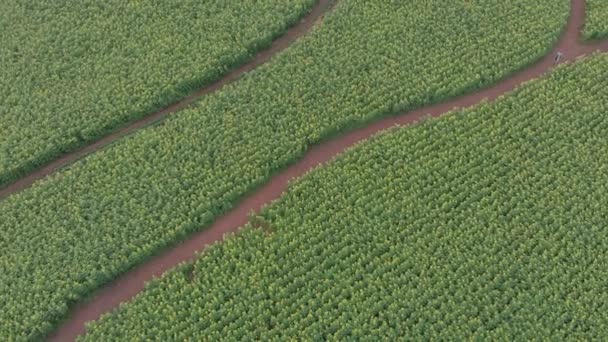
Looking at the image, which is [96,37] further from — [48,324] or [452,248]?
[452,248]

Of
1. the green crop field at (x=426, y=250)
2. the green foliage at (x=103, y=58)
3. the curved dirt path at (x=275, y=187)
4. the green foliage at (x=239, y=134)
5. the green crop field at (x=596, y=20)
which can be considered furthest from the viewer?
the green crop field at (x=596, y=20)

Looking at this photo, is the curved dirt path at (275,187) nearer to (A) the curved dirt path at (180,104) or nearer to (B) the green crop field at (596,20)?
(B) the green crop field at (596,20)

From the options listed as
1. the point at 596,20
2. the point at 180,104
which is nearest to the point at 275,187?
the point at 180,104

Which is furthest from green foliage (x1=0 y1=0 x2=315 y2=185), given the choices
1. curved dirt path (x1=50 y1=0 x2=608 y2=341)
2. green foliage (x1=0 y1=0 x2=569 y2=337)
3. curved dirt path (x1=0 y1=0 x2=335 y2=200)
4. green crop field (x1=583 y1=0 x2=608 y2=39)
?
green crop field (x1=583 y1=0 x2=608 y2=39)

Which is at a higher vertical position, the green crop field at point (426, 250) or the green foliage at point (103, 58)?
the green foliage at point (103, 58)

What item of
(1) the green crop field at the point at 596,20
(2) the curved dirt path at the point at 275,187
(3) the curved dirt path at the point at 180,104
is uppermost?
(3) the curved dirt path at the point at 180,104

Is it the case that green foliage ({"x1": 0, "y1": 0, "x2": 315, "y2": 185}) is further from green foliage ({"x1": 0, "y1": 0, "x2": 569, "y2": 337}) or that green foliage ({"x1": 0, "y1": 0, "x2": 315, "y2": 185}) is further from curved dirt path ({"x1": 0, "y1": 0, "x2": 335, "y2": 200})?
green foliage ({"x1": 0, "y1": 0, "x2": 569, "y2": 337})

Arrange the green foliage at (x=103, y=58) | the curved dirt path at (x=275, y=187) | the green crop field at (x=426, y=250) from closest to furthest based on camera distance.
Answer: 1. the green crop field at (x=426, y=250)
2. the curved dirt path at (x=275, y=187)
3. the green foliage at (x=103, y=58)

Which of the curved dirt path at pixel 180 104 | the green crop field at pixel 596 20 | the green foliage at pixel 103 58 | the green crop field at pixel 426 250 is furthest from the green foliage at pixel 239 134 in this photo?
the green crop field at pixel 426 250

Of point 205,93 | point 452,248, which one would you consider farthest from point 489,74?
point 205,93

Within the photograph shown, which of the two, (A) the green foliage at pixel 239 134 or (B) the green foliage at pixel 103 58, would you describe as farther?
(B) the green foliage at pixel 103 58
